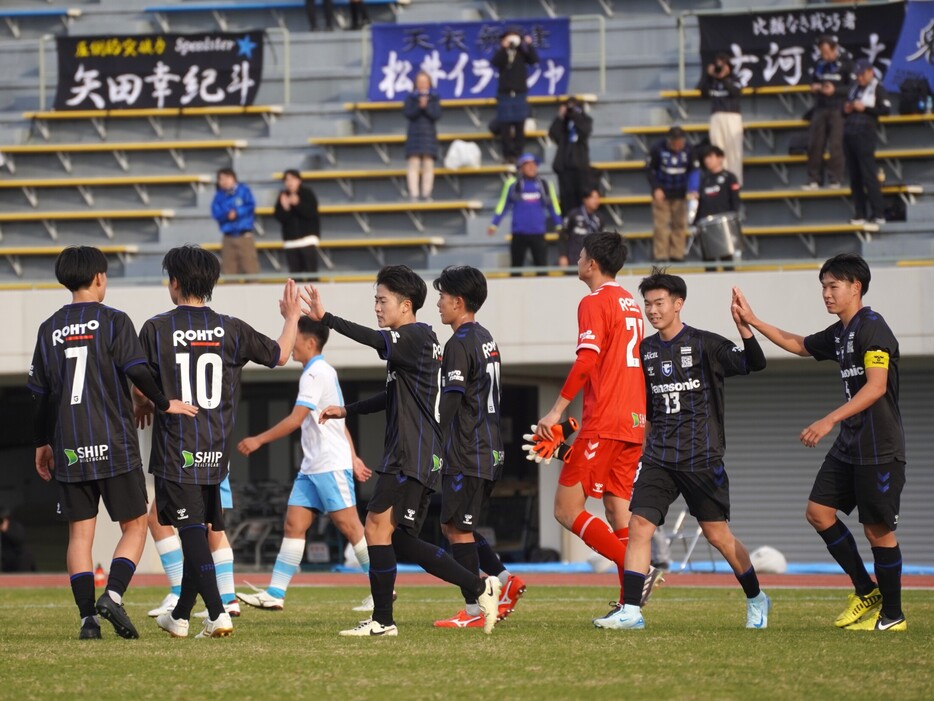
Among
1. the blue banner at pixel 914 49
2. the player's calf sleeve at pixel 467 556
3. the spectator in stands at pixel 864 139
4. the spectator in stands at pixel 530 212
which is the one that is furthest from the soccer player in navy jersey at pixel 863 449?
the blue banner at pixel 914 49

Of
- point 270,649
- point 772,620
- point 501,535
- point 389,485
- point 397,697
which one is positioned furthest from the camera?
point 501,535

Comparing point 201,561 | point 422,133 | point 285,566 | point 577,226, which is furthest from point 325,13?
point 201,561

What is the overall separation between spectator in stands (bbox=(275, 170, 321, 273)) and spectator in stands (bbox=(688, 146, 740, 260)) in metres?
5.35

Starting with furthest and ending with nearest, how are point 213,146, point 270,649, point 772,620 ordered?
point 213,146
point 772,620
point 270,649

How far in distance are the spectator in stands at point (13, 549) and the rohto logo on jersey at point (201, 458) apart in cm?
1406

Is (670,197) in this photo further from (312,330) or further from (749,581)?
(749,581)

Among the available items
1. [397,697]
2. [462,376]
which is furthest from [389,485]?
[397,697]

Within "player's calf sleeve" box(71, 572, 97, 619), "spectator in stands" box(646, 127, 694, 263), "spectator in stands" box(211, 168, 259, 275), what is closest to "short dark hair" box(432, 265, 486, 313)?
"player's calf sleeve" box(71, 572, 97, 619)

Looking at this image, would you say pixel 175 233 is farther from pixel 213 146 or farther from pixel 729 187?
pixel 729 187

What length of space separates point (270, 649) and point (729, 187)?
44.6 feet

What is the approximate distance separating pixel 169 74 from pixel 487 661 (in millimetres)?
20788

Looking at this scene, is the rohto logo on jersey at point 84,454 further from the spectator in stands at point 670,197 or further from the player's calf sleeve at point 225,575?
the spectator in stands at point 670,197

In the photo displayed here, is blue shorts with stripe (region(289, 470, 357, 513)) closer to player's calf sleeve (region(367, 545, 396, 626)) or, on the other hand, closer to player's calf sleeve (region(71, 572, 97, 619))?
player's calf sleeve (region(367, 545, 396, 626))

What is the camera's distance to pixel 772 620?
30.6ft
